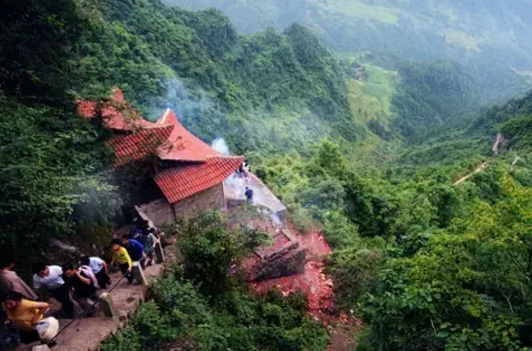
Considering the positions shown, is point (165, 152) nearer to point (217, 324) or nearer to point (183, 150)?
point (183, 150)

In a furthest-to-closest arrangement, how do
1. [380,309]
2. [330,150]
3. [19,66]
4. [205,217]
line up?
[330,150] < [205,217] < [19,66] < [380,309]

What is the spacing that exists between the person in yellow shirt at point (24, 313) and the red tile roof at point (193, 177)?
274 inches

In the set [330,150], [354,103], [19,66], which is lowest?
[354,103]

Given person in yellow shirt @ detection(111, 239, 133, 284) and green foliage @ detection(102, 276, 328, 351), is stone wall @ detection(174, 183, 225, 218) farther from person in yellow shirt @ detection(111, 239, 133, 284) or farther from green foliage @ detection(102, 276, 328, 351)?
person in yellow shirt @ detection(111, 239, 133, 284)

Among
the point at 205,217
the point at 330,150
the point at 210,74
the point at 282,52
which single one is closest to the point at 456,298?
the point at 205,217

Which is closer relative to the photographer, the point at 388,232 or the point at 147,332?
the point at 147,332

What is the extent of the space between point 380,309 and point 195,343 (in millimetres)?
3726

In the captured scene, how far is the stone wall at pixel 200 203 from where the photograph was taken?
1538 centimetres

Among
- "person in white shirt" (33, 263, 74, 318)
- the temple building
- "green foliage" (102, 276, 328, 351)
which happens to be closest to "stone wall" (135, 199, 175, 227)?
the temple building

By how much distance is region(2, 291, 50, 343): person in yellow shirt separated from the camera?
7.53 metres

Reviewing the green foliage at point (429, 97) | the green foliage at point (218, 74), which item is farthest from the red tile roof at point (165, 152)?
the green foliage at point (429, 97)

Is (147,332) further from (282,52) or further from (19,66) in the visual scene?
(282,52)

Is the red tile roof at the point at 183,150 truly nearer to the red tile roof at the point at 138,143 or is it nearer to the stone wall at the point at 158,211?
the red tile roof at the point at 138,143

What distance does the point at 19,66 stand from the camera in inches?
457
